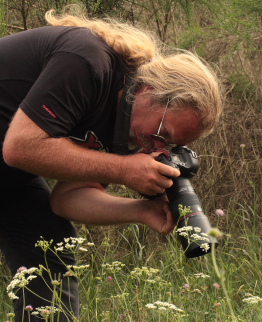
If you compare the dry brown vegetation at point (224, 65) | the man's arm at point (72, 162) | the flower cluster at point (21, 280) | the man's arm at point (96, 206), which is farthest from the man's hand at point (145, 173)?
the dry brown vegetation at point (224, 65)

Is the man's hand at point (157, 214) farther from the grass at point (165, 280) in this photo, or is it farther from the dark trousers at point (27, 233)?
the dark trousers at point (27, 233)

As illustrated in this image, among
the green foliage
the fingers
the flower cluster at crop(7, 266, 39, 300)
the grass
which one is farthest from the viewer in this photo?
the green foliage

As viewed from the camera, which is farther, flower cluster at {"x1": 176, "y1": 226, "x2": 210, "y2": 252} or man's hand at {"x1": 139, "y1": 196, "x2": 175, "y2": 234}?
man's hand at {"x1": 139, "y1": 196, "x2": 175, "y2": 234}

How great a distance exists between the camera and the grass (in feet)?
9.01

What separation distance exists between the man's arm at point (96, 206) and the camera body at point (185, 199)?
230mm

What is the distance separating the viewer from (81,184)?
3207 mm

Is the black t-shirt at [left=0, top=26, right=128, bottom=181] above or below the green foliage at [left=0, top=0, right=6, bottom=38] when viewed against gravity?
above

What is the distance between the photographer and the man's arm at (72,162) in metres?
2.51

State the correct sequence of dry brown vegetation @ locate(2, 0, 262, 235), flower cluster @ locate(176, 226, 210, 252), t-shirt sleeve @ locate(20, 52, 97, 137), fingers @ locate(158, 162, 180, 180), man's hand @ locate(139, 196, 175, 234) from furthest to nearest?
dry brown vegetation @ locate(2, 0, 262, 235)
man's hand @ locate(139, 196, 175, 234)
fingers @ locate(158, 162, 180, 180)
t-shirt sleeve @ locate(20, 52, 97, 137)
flower cluster @ locate(176, 226, 210, 252)

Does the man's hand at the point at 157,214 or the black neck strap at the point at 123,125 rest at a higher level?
the black neck strap at the point at 123,125

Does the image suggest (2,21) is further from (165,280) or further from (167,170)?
(167,170)

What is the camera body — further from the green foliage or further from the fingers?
the green foliage

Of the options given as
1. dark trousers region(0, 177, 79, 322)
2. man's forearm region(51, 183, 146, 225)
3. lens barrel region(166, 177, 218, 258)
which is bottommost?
dark trousers region(0, 177, 79, 322)

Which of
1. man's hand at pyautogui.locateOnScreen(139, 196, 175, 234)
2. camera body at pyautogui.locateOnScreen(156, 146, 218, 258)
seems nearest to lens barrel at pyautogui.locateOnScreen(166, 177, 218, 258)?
camera body at pyautogui.locateOnScreen(156, 146, 218, 258)
